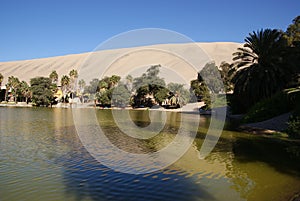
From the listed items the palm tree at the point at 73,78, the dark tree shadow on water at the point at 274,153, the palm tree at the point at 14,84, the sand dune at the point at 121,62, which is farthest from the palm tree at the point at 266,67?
the sand dune at the point at 121,62

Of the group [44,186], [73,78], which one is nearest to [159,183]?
[44,186]

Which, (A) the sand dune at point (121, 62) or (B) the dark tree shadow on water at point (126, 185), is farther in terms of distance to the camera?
(A) the sand dune at point (121, 62)

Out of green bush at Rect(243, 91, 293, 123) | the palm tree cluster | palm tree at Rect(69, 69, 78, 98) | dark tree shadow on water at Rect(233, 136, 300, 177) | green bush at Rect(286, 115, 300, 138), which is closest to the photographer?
dark tree shadow on water at Rect(233, 136, 300, 177)

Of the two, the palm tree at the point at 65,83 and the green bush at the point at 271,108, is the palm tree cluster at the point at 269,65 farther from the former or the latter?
the palm tree at the point at 65,83

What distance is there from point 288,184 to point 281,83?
28348mm

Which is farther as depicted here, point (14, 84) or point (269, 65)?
point (14, 84)

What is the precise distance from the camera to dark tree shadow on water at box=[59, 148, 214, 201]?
29.9 feet

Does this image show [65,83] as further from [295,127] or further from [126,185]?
[126,185]

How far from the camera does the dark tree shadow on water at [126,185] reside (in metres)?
9.12

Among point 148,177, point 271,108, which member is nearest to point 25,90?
point 271,108

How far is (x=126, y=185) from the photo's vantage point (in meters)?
10.3

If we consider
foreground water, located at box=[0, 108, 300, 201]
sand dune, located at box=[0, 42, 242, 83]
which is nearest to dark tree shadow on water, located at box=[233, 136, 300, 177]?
foreground water, located at box=[0, 108, 300, 201]

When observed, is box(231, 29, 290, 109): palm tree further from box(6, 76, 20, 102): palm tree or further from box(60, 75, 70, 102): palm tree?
box(6, 76, 20, 102): palm tree

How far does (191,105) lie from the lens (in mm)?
79125
